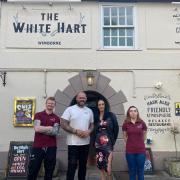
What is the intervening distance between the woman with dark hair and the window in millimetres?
4015

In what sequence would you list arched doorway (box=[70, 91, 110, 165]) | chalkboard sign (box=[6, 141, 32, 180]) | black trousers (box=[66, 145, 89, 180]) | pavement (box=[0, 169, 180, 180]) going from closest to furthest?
black trousers (box=[66, 145, 89, 180])
pavement (box=[0, 169, 180, 180])
chalkboard sign (box=[6, 141, 32, 180])
arched doorway (box=[70, 91, 110, 165])

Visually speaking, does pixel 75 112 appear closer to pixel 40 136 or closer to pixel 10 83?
pixel 40 136

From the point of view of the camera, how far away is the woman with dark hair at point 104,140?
576cm

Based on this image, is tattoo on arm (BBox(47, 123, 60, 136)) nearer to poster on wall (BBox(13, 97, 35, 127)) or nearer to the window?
poster on wall (BBox(13, 97, 35, 127))

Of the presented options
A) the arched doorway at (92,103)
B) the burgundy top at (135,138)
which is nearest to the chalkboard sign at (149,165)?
the arched doorway at (92,103)

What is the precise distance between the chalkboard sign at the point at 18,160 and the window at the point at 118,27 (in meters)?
3.91

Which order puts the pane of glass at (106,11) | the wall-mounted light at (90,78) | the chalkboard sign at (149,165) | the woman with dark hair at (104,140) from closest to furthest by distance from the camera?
the woman with dark hair at (104,140) < the chalkboard sign at (149,165) < the wall-mounted light at (90,78) < the pane of glass at (106,11)

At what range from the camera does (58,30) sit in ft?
30.7

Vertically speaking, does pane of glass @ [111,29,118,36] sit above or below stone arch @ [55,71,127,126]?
above

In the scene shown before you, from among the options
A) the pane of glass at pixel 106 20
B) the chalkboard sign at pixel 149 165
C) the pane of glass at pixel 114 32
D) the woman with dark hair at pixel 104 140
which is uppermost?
the pane of glass at pixel 106 20

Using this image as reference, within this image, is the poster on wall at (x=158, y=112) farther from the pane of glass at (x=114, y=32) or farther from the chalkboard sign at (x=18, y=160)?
the chalkboard sign at (x=18, y=160)

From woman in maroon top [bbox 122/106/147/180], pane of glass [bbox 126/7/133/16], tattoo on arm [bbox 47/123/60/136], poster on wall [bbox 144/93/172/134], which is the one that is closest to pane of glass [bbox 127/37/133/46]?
pane of glass [bbox 126/7/133/16]

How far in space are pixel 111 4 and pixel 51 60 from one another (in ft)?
8.61

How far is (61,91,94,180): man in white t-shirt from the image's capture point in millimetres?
5867
